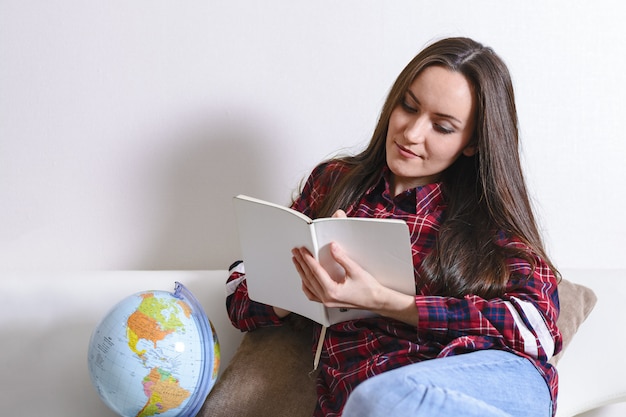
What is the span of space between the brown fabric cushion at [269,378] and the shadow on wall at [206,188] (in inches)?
22.2

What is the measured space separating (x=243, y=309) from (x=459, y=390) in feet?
2.34

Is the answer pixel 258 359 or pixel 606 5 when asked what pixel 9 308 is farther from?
pixel 606 5

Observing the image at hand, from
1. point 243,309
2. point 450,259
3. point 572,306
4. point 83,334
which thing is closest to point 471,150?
point 450,259

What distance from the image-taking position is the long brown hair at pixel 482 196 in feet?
6.07

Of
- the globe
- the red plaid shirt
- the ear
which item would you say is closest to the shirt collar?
the red plaid shirt

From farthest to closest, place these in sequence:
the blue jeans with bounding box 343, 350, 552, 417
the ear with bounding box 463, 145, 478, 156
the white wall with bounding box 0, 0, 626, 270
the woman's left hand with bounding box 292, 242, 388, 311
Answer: the white wall with bounding box 0, 0, 626, 270
the ear with bounding box 463, 145, 478, 156
the woman's left hand with bounding box 292, 242, 388, 311
the blue jeans with bounding box 343, 350, 552, 417

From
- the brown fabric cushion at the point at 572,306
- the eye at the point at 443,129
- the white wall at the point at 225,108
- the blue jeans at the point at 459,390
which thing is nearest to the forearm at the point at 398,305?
the blue jeans at the point at 459,390

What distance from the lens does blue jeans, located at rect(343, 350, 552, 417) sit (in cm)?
148

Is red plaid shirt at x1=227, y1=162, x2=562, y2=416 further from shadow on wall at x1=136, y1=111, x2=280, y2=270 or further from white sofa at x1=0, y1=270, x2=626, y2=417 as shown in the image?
shadow on wall at x1=136, y1=111, x2=280, y2=270

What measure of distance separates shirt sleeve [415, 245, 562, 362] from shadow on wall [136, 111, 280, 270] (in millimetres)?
970

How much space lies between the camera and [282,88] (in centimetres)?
248

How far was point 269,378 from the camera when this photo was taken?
6.65ft

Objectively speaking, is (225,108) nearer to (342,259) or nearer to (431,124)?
(431,124)

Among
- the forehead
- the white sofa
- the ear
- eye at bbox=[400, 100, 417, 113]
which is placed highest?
the forehead
